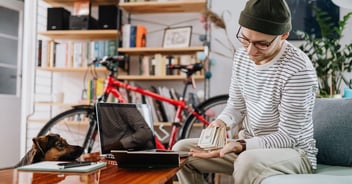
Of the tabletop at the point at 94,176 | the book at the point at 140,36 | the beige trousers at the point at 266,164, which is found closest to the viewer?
the tabletop at the point at 94,176

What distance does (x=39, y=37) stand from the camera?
3.99 meters

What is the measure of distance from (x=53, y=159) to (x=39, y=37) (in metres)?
2.77

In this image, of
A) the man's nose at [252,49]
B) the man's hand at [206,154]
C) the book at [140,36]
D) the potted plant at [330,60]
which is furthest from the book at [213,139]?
the book at [140,36]

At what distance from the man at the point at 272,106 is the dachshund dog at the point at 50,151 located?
0.47m

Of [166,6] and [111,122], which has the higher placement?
[166,6]

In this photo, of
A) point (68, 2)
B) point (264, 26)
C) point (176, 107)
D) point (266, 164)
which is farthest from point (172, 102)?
point (266, 164)

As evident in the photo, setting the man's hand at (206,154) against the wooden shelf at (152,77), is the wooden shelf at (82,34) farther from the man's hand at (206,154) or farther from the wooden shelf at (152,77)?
the man's hand at (206,154)

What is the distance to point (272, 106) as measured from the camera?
1.57 m

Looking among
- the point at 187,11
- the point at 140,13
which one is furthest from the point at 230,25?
the point at 140,13

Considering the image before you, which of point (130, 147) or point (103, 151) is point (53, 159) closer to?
point (103, 151)

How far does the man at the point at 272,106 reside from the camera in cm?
139

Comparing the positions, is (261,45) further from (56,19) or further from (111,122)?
(56,19)

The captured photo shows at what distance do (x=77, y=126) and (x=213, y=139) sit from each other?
2.57 m

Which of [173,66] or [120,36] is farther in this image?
[120,36]
